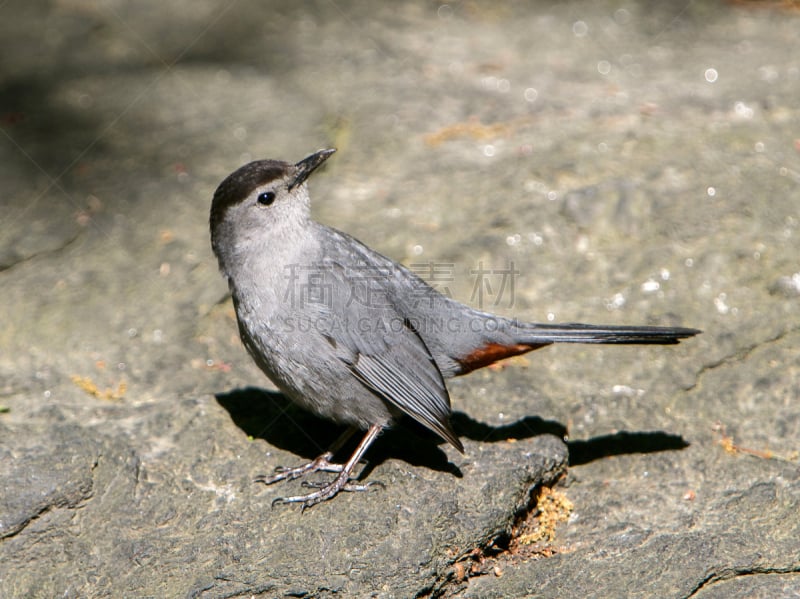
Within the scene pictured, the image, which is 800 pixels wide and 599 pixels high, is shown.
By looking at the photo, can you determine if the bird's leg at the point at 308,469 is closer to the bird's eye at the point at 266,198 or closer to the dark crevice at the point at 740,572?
the bird's eye at the point at 266,198

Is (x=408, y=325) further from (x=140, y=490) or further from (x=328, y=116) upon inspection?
(x=328, y=116)

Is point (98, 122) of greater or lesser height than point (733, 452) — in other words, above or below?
above

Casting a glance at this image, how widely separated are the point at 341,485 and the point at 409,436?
1.93ft

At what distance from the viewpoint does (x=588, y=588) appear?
3799 millimetres

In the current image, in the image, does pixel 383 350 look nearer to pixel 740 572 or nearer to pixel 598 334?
pixel 598 334

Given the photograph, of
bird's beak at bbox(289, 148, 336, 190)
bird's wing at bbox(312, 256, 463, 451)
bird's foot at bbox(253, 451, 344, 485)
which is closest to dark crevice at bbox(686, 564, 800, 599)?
bird's wing at bbox(312, 256, 463, 451)

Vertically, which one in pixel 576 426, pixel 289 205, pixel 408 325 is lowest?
pixel 576 426

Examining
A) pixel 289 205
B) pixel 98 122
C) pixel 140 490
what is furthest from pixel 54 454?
pixel 98 122

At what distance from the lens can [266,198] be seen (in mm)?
4430

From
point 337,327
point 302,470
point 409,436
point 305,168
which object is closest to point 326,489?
point 302,470

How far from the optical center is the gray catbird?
4258mm

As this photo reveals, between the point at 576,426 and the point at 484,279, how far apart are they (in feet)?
4.26

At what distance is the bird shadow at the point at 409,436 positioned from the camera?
15.0ft

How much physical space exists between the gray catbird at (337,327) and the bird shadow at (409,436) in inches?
6.8
